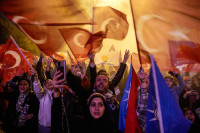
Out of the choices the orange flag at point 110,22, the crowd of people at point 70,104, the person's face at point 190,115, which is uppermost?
the orange flag at point 110,22

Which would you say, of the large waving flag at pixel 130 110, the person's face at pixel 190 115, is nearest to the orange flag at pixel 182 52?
the person's face at pixel 190 115

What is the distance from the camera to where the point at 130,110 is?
277 centimetres

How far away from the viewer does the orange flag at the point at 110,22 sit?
Result: 4.11 m

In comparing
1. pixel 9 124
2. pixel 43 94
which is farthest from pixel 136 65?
pixel 9 124

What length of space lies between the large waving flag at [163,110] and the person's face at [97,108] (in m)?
0.70

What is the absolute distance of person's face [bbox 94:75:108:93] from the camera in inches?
132

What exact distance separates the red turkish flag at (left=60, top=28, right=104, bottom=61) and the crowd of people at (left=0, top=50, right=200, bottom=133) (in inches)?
9.6

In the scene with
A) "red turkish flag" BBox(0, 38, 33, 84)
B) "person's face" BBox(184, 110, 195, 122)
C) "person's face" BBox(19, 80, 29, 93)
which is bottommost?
"person's face" BBox(184, 110, 195, 122)

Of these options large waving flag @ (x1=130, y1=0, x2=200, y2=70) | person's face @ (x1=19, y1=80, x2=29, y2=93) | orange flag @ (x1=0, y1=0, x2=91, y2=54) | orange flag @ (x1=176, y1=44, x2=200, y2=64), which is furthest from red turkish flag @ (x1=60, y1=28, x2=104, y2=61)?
orange flag @ (x1=176, y1=44, x2=200, y2=64)

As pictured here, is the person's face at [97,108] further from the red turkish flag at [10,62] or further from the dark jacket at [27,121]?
the red turkish flag at [10,62]

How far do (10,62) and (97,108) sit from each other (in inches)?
85.6

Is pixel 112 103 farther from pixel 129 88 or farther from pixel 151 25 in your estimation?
pixel 151 25

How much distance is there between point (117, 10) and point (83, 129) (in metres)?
2.89

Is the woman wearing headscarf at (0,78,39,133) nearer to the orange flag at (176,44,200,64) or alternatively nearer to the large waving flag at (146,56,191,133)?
the large waving flag at (146,56,191,133)
